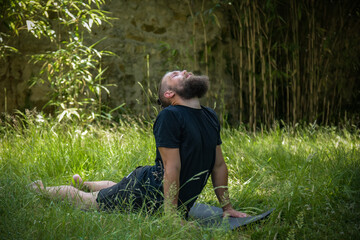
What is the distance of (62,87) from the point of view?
3434 millimetres

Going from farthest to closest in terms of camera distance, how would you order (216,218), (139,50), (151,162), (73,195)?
(139,50) < (151,162) < (73,195) < (216,218)

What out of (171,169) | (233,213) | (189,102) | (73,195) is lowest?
(233,213)

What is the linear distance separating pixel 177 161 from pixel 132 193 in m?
0.32

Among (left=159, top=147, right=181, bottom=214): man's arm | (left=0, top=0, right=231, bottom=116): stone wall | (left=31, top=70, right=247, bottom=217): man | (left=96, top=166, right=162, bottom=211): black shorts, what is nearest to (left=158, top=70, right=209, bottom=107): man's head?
(left=31, top=70, right=247, bottom=217): man

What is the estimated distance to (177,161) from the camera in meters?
1.85

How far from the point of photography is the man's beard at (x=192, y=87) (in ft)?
6.47

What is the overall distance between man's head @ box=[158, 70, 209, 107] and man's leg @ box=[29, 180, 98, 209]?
2.17 feet

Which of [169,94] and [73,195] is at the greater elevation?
[169,94]

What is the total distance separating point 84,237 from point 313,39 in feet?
12.6

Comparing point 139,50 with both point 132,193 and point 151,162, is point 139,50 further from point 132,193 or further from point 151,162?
point 132,193

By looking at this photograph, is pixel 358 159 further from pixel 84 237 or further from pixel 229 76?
pixel 229 76

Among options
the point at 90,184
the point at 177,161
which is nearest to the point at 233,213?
the point at 177,161

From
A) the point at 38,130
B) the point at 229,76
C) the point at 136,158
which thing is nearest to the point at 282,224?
the point at 136,158

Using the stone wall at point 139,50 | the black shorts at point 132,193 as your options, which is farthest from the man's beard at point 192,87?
the stone wall at point 139,50
